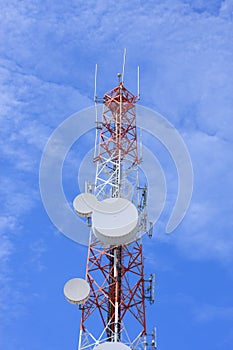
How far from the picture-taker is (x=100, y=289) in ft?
101

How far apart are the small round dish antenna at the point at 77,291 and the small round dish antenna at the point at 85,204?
4.42 m

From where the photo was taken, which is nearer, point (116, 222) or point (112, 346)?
point (112, 346)

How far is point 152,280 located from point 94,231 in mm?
4274

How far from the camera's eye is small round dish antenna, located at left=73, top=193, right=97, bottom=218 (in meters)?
32.6

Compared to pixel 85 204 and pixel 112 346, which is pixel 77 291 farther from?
pixel 85 204

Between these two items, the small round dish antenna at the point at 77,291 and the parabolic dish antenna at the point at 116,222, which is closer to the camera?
the small round dish antenna at the point at 77,291

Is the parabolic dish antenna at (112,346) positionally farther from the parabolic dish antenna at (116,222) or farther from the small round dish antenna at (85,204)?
the small round dish antenna at (85,204)

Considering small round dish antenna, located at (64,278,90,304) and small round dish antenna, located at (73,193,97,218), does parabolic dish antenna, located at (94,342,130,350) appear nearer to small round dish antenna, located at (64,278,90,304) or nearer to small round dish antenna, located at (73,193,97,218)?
small round dish antenna, located at (64,278,90,304)

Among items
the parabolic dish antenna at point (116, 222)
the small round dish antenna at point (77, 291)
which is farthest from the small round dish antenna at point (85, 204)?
the small round dish antenna at point (77, 291)

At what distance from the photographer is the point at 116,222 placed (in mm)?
30656

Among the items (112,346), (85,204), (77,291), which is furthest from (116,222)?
(112,346)

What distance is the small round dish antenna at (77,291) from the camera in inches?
1153

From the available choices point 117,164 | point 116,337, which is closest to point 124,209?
point 117,164

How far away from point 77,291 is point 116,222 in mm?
4195
